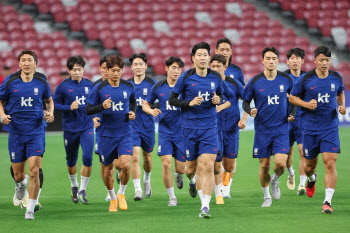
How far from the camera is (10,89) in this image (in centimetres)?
926

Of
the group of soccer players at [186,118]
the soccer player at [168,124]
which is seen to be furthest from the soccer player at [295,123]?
the soccer player at [168,124]

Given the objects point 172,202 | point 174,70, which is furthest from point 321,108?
point 172,202

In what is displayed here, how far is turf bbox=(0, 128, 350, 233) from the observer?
26.4 feet

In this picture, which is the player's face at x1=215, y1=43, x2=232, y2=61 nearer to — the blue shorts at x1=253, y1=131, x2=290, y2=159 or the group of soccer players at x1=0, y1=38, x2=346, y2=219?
the group of soccer players at x1=0, y1=38, x2=346, y2=219

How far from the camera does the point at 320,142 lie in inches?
372

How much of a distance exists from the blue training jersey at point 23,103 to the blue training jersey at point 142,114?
6.96 ft

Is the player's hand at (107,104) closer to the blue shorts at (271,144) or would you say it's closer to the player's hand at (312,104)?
the blue shorts at (271,144)

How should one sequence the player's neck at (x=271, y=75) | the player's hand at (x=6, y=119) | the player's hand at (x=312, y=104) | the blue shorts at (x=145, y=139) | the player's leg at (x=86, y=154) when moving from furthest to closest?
the blue shorts at (x=145, y=139)
the player's leg at (x=86, y=154)
the player's neck at (x=271, y=75)
the player's hand at (x=312, y=104)
the player's hand at (x=6, y=119)

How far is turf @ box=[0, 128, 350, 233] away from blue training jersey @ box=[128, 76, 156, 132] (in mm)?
1234

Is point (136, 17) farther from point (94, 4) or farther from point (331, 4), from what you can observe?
point (331, 4)

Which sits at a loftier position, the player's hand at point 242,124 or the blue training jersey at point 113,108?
the blue training jersey at point 113,108

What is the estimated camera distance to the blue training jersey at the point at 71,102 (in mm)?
10578

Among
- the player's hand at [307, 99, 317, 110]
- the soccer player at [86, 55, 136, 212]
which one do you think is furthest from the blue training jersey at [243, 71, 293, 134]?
the soccer player at [86, 55, 136, 212]

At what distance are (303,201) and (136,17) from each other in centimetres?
1735
